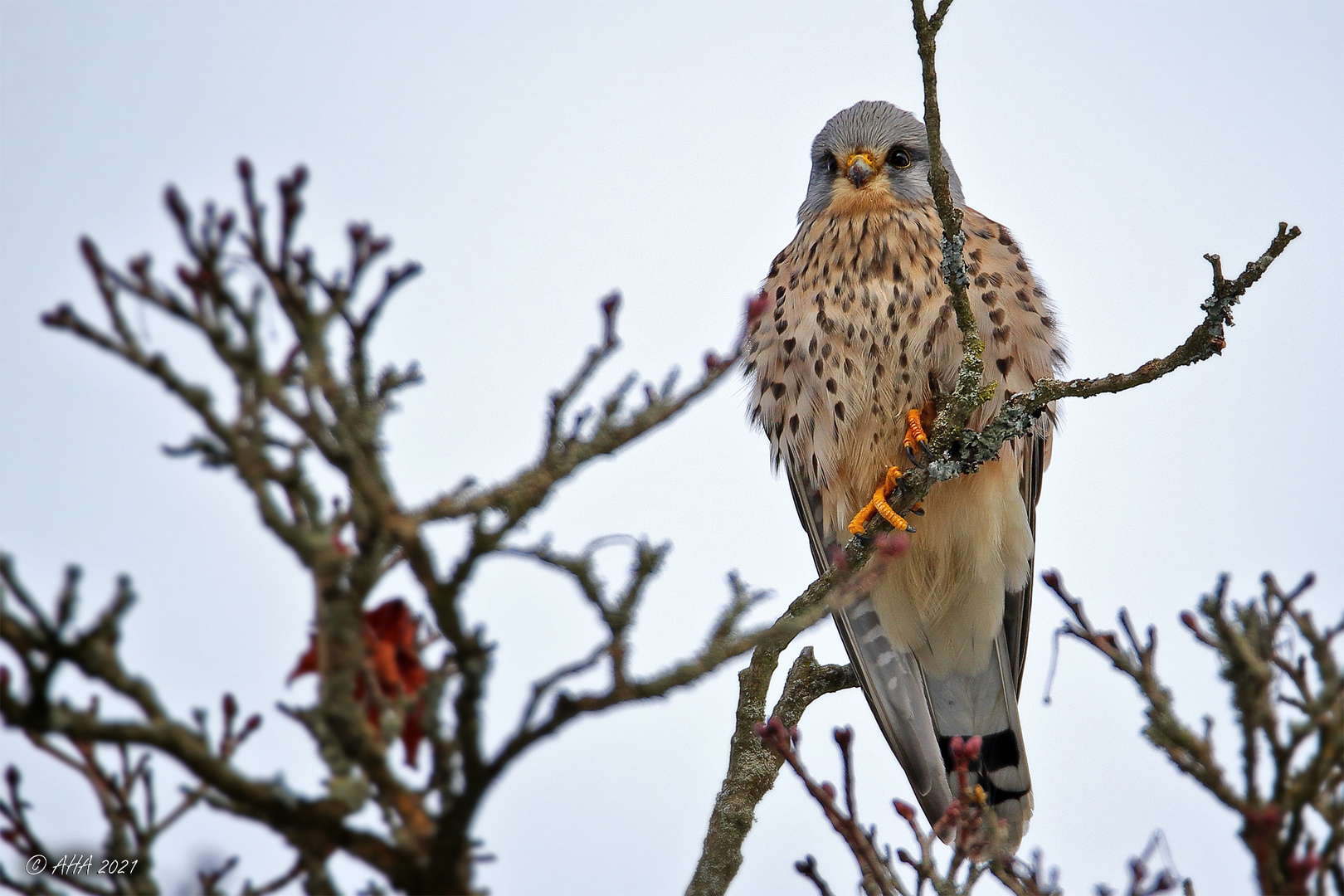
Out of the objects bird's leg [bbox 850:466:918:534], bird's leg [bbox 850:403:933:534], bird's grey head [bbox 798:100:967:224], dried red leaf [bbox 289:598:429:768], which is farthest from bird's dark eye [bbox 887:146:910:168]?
dried red leaf [bbox 289:598:429:768]

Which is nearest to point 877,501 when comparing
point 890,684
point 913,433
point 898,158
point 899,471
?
point 899,471

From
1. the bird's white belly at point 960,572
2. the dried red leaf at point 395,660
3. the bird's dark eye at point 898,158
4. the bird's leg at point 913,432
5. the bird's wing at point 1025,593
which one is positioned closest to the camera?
the dried red leaf at point 395,660

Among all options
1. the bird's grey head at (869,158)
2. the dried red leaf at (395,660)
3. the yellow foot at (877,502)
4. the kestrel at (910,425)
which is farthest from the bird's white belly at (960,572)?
the dried red leaf at (395,660)

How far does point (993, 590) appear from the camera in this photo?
4.40 m

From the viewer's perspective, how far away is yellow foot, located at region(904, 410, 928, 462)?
12.6 ft

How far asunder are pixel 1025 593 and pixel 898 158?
1628 millimetres

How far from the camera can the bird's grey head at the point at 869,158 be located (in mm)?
4406

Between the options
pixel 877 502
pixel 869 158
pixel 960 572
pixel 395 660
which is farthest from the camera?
pixel 869 158

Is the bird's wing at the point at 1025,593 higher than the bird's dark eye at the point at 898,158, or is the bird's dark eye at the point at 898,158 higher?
the bird's dark eye at the point at 898,158

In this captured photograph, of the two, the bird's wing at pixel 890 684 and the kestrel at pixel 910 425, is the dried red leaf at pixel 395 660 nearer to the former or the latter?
the kestrel at pixel 910 425

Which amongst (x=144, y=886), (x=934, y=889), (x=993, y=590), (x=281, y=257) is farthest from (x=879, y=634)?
(x=281, y=257)

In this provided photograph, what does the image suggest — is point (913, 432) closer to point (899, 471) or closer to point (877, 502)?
point (899, 471)

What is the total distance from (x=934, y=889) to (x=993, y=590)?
220cm

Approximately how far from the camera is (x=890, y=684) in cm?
437
